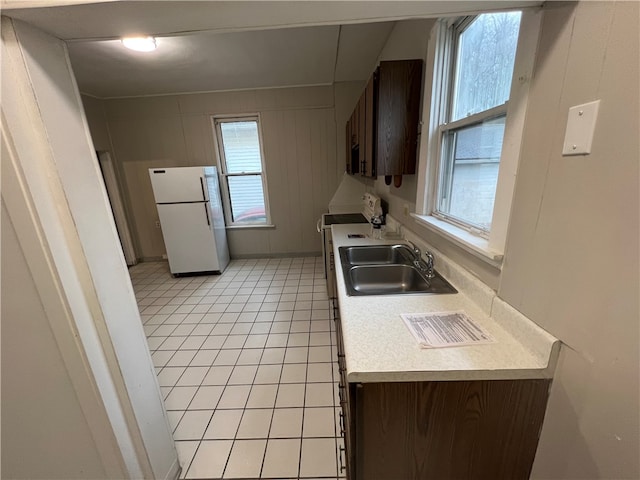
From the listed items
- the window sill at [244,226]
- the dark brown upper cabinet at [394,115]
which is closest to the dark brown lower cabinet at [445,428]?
the dark brown upper cabinet at [394,115]

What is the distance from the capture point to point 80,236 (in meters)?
0.88

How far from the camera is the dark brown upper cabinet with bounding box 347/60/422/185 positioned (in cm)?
168

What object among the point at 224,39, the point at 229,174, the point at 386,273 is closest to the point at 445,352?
the point at 386,273

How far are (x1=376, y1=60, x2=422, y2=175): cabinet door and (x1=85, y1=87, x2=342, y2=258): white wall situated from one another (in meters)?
2.34

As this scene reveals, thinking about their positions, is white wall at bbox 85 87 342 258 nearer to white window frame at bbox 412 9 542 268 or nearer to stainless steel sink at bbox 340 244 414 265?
stainless steel sink at bbox 340 244 414 265

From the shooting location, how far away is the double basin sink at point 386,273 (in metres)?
1.37

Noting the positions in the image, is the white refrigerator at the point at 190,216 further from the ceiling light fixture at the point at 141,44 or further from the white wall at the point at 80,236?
the white wall at the point at 80,236

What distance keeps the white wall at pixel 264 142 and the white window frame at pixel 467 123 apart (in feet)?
8.31

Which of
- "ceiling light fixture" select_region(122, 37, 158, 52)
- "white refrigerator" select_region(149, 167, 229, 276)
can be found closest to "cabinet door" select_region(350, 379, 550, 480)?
"ceiling light fixture" select_region(122, 37, 158, 52)

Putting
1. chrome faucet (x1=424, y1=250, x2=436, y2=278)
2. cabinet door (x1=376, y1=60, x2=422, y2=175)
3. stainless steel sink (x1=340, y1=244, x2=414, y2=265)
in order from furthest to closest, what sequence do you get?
stainless steel sink (x1=340, y1=244, x2=414, y2=265), cabinet door (x1=376, y1=60, x2=422, y2=175), chrome faucet (x1=424, y1=250, x2=436, y2=278)

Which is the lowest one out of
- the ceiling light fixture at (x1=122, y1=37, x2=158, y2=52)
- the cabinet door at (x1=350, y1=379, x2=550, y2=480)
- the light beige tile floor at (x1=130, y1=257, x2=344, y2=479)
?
the light beige tile floor at (x1=130, y1=257, x2=344, y2=479)

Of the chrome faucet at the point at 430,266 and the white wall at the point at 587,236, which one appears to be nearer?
the white wall at the point at 587,236

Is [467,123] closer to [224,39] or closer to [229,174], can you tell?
[224,39]

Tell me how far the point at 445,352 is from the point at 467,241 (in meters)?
0.54
